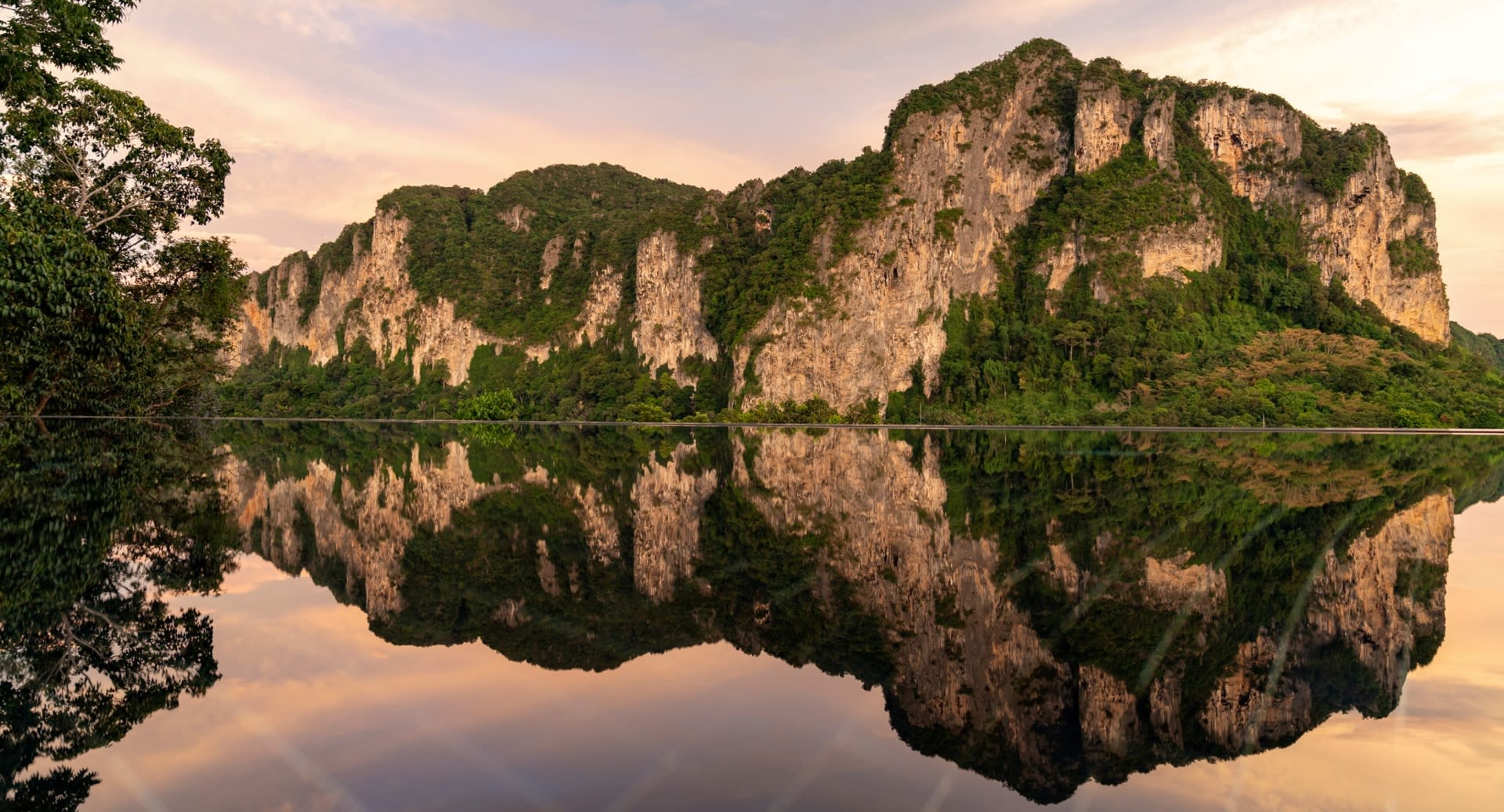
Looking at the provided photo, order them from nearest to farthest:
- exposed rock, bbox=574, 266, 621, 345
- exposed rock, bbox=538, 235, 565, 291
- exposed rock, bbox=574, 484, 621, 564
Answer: exposed rock, bbox=574, 484, 621, 564
exposed rock, bbox=574, 266, 621, 345
exposed rock, bbox=538, 235, 565, 291

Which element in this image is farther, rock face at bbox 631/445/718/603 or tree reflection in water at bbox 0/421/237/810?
rock face at bbox 631/445/718/603

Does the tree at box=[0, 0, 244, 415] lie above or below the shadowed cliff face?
above

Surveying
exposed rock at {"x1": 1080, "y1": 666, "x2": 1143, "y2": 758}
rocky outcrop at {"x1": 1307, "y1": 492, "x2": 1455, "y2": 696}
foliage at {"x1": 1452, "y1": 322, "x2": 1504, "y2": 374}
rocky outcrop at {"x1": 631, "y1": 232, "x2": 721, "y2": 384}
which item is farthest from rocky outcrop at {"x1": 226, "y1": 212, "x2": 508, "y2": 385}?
foliage at {"x1": 1452, "y1": 322, "x2": 1504, "y2": 374}

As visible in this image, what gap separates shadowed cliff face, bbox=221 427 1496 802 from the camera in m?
5.64

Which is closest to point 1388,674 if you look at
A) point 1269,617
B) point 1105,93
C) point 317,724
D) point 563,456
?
point 1269,617

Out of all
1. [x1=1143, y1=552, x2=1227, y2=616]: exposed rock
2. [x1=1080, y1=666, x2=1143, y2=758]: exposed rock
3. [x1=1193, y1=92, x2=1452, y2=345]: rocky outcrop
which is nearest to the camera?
[x1=1080, y1=666, x2=1143, y2=758]: exposed rock

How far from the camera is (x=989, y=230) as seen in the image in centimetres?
11338

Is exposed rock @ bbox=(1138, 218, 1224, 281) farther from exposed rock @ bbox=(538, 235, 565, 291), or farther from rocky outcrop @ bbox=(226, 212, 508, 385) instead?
rocky outcrop @ bbox=(226, 212, 508, 385)

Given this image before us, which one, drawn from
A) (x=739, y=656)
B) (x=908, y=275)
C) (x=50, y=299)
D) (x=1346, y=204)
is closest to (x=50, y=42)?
(x=50, y=299)

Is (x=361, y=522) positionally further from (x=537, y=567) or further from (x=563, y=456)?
(x=563, y=456)

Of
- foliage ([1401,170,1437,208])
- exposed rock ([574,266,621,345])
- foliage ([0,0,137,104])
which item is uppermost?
foliage ([1401,170,1437,208])

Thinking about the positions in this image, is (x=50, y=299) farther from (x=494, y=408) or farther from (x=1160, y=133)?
(x=1160, y=133)

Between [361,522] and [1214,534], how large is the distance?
13.1 meters

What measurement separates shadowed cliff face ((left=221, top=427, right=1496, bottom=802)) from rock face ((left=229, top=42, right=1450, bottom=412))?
8425cm
